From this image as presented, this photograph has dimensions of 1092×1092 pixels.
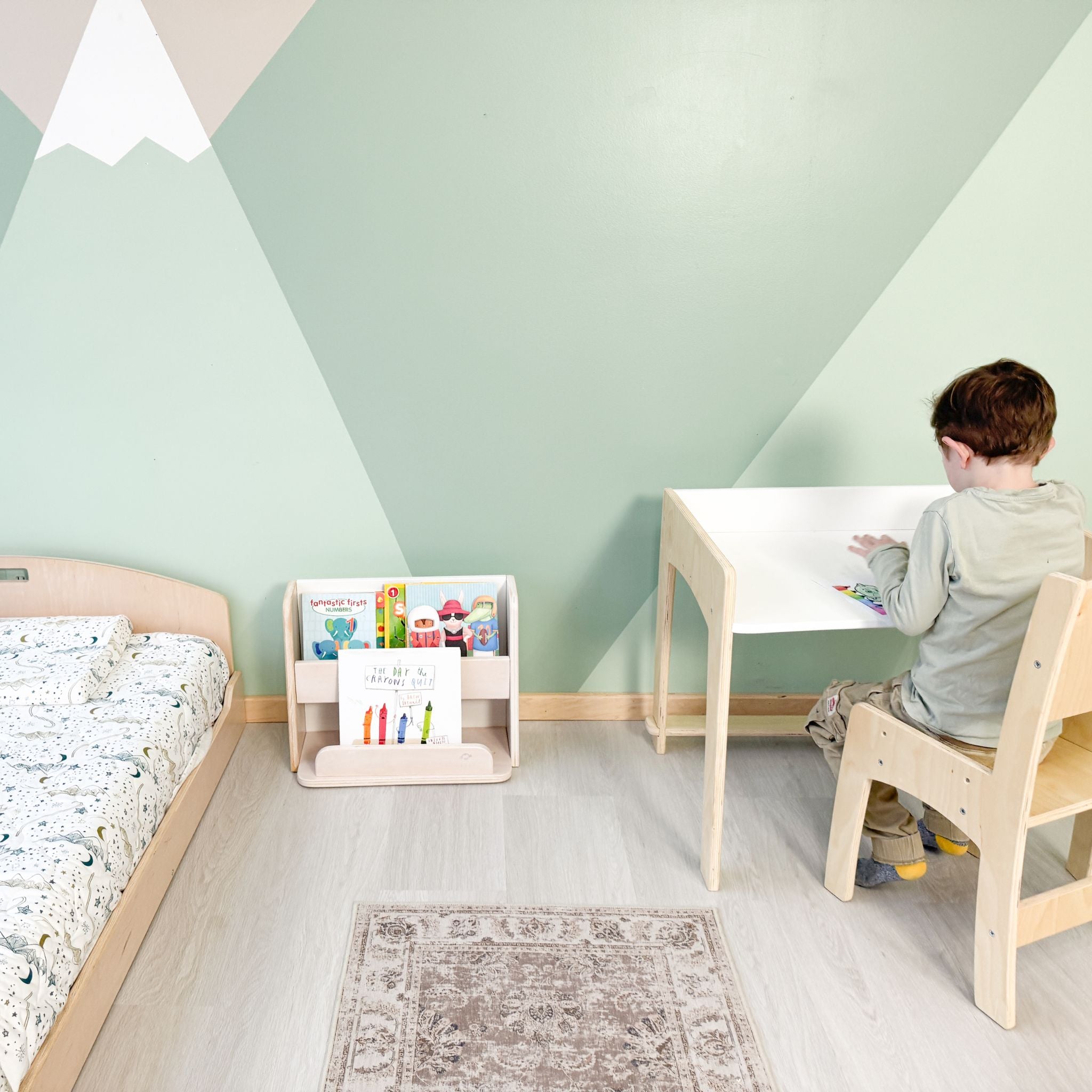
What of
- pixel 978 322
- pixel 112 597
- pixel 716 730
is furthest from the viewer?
pixel 112 597

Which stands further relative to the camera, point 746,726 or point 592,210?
point 746,726

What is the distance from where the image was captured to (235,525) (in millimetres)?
2412

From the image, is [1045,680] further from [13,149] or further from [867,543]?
[13,149]

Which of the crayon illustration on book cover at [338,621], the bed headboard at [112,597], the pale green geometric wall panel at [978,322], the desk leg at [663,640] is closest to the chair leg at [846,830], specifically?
the desk leg at [663,640]

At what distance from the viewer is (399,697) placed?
2260mm

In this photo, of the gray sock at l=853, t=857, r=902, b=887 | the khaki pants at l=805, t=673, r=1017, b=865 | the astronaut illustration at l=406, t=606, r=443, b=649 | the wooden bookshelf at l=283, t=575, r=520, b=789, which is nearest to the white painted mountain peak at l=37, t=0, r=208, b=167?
the wooden bookshelf at l=283, t=575, r=520, b=789

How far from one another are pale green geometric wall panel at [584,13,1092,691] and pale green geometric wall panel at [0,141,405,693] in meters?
0.98

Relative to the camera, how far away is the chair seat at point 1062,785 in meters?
1.55

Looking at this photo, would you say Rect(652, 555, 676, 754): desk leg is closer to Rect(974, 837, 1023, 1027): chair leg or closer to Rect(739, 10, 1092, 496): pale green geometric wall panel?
Rect(739, 10, 1092, 496): pale green geometric wall panel

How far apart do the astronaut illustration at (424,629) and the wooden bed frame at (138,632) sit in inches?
20.6

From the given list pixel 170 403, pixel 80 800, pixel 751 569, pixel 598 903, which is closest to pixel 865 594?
pixel 751 569

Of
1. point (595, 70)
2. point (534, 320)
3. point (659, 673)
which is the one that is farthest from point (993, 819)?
point (595, 70)

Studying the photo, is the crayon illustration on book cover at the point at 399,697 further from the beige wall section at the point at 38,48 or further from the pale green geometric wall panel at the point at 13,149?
the beige wall section at the point at 38,48

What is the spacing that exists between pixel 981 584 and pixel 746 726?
3.31ft
